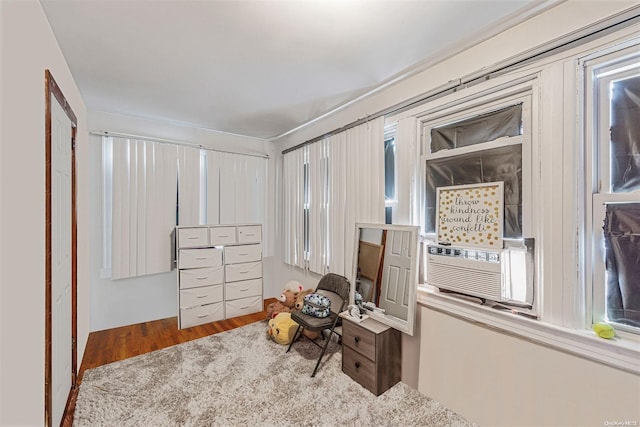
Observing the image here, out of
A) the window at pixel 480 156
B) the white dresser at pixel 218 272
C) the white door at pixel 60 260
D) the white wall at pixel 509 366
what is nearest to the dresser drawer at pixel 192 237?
the white dresser at pixel 218 272

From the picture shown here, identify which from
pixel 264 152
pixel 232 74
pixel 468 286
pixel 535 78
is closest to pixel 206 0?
pixel 232 74

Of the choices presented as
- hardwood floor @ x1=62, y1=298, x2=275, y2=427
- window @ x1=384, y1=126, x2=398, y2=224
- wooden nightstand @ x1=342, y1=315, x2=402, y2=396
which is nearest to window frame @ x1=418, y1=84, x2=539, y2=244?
window @ x1=384, y1=126, x2=398, y2=224

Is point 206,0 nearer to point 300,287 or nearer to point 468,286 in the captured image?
point 468,286

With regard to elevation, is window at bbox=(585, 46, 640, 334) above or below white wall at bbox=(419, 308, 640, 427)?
above

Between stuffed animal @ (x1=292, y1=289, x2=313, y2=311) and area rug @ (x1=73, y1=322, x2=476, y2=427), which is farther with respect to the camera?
stuffed animal @ (x1=292, y1=289, x2=313, y2=311)

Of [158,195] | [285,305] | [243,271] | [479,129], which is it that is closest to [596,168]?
[479,129]

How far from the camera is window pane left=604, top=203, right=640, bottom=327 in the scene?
1.32 meters

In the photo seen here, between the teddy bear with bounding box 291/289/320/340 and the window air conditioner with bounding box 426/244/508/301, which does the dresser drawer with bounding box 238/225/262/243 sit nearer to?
the teddy bear with bounding box 291/289/320/340

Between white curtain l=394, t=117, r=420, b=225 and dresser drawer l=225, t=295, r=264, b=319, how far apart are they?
2426 millimetres

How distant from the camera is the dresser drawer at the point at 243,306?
3611 millimetres

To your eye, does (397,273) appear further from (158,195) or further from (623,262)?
(158,195)

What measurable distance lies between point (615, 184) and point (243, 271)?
141 inches

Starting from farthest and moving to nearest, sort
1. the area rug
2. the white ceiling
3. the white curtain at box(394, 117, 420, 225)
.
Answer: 1. the white curtain at box(394, 117, 420, 225)
2. the area rug
3. the white ceiling

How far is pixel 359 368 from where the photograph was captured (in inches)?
86.0
